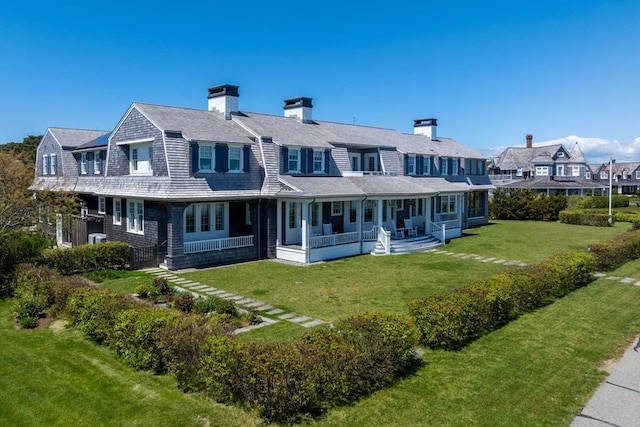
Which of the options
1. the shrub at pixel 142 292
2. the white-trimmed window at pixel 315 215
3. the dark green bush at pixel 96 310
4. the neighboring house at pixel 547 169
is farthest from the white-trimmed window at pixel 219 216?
the neighboring house at pixel 547 169

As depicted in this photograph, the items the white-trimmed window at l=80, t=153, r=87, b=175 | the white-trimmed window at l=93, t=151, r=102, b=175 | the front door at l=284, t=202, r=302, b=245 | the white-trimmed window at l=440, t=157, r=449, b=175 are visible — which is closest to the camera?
the front door at l=284, t=202, r=302, b=245

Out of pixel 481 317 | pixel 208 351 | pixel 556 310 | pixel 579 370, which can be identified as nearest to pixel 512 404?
pixel 579 370

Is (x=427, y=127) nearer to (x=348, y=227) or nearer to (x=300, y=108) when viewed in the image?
(x=300, y=108)

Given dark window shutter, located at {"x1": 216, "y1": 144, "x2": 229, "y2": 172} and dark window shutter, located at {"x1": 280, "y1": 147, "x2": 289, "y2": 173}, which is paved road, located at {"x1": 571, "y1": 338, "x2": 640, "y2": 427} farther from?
dark window shutter, located at {"x1": 280, "y1": 147, "x2": 289, "y2": 173}

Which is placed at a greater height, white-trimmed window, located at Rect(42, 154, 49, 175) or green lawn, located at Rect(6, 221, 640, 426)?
white-trimmed window, located at Rect(42, 154, 49, 175)

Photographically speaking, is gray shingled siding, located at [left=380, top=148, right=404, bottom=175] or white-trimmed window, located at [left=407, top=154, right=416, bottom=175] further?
white-trimmed window, located at [left=407, top=154, right=416, bottom=175]

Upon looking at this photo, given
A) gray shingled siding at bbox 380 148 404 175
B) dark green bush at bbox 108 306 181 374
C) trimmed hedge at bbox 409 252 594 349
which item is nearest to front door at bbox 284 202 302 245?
gray shingled siding at bbox 380 148 404 175

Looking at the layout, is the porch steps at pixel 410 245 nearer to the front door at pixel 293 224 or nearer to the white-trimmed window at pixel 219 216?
the front door at pixel 293 224

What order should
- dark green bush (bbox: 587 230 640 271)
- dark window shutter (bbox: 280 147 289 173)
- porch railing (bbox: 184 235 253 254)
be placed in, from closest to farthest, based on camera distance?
1. dark green bush (bbox: 587 230 640 271)
2. porch railing (bbox: 184 235 253 254)
3. dark window shutter (bbox: 280 147 289 173)
